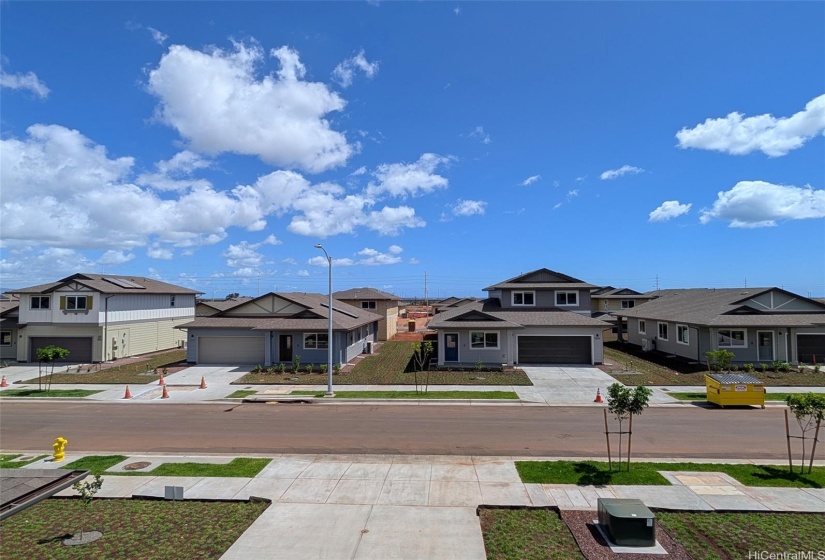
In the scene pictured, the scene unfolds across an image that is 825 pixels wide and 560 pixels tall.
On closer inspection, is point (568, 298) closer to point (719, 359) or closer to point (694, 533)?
point (719, 359)

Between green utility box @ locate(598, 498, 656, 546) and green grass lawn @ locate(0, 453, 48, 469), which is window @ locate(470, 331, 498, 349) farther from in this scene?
green grass lawn @ locate(0, 453, 48, 469)

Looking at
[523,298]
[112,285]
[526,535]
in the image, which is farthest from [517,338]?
[112,285]

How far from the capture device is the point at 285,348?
3136cm

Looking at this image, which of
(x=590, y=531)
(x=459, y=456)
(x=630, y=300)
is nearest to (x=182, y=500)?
(x=459, y=456)

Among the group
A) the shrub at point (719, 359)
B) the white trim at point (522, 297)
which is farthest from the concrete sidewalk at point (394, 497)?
the white trim at point (522, 297)

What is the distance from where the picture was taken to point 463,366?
99.0ft

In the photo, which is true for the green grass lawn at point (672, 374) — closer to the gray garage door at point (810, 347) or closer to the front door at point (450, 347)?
the gray garage door at point (810, 347)

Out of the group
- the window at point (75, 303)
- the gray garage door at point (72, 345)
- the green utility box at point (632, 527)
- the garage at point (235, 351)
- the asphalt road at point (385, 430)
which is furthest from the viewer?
the gray garage door at point (72, 345)

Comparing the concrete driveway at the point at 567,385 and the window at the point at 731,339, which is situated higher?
the window at the point at 731,339

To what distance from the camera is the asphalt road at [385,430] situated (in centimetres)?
1471

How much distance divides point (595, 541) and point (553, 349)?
23.9 m

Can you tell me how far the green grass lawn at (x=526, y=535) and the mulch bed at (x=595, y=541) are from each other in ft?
0.47

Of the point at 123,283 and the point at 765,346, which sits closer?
the point at 765,346

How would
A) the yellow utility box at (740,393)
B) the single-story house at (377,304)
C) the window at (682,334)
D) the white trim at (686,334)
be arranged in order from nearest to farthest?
the yellow utility box at (740,393) → the white trim at (686,334) → the window at (682,334) → the single-story house at (377,304)
